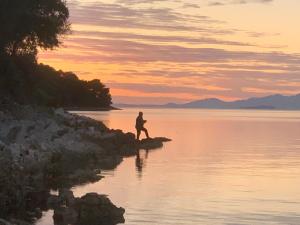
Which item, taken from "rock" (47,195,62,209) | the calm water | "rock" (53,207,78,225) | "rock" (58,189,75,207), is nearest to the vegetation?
the calm water

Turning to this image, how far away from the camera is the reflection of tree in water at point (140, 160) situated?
3666 centimetres

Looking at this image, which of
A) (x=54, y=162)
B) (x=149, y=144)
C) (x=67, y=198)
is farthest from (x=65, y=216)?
(x=149, y=144)

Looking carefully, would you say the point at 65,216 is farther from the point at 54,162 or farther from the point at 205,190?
the point at 54,162

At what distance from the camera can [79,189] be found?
88.6ft

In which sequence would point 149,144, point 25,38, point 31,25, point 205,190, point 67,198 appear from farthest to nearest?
point 149,144 < point 25,38 < point 31,25 < point 205,190 < point 67,198

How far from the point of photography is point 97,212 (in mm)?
20500

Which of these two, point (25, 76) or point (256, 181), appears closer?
point (256, 181)

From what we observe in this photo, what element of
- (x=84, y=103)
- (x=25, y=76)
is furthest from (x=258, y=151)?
(x=84, y=103)

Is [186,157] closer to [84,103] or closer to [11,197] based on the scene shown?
[11,197]

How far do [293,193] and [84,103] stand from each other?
129 metres

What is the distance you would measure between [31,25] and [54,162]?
19.3 metres

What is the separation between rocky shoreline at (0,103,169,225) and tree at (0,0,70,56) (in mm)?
5134

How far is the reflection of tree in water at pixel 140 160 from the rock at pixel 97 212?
13.0 metres

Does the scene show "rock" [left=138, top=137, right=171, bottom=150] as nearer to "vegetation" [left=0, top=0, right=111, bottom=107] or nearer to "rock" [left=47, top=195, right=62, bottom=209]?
"vegetation" [left=0, top=0, right=111, bottom=107]
